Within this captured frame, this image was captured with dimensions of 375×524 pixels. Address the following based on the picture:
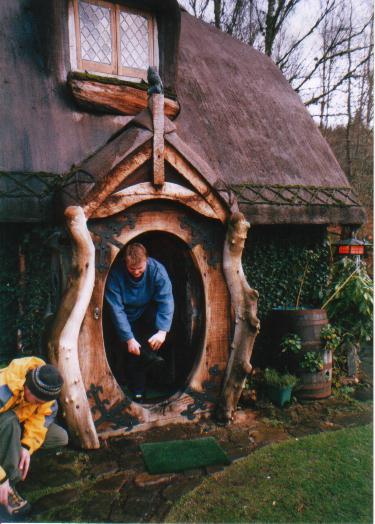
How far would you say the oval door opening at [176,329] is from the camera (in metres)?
4.63

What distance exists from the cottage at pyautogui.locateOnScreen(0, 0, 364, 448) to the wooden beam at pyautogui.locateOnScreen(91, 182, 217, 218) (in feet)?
0.04

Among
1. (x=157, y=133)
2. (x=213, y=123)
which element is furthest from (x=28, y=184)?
(x=213, y=123)

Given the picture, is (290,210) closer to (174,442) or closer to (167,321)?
(167,321)

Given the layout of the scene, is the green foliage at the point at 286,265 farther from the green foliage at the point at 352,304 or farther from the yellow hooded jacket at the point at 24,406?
the yellow hooded jacket at the point at 24,406

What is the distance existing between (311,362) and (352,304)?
1.22 m

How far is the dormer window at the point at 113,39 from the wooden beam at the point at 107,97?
38 cm

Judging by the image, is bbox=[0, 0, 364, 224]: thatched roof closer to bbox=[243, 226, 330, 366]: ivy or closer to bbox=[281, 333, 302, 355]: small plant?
bbox=[243, 226, 330, 366]: ivy

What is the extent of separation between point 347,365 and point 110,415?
3813mm

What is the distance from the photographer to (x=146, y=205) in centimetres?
418

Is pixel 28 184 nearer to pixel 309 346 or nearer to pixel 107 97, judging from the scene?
pixel 107 97

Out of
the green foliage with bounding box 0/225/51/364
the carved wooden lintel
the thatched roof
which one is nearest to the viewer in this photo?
the carved wooden lintel

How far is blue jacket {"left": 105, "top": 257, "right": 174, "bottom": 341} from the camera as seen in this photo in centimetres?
432

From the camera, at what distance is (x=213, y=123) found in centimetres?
604

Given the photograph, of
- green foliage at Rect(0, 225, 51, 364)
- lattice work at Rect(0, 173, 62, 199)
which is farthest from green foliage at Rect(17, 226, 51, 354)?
lattice work at Rect(0, 173, 62, 199)
